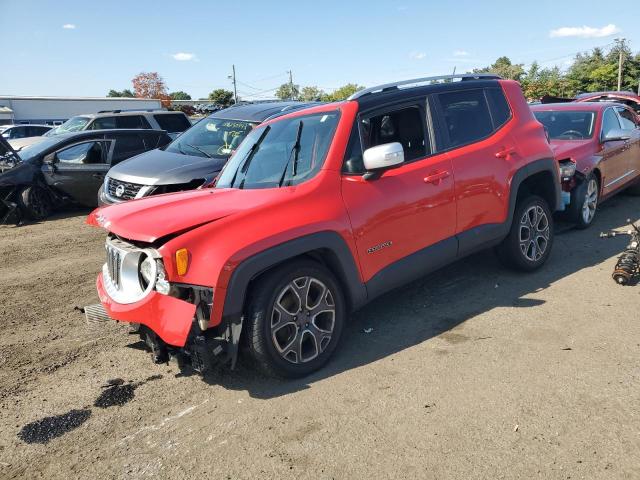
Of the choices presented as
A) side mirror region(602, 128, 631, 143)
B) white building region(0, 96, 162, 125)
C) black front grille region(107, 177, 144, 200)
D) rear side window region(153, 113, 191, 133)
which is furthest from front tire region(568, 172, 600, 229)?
white building region(0, 96, 162, 125)

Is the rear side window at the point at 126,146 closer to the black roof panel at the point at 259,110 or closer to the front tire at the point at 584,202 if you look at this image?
the black roof panel at the point at 259,110

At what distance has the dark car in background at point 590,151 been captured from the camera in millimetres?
6820

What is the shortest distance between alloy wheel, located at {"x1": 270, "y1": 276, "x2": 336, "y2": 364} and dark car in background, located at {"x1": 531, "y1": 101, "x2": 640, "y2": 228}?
14.8ft

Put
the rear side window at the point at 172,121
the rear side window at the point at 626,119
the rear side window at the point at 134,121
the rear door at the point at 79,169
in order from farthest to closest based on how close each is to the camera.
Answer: the rear side window at the point at 172,121, the rear side window at the point at 134,121, the rear door at the point at 79,169, the rear side window at the point at 626,119

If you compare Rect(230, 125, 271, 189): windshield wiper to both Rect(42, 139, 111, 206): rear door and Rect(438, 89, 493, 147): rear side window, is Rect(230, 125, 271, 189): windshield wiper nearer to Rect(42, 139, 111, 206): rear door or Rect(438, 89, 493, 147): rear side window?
Rect(438, 89, 493, 147): rear side window

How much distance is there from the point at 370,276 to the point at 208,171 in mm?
4027

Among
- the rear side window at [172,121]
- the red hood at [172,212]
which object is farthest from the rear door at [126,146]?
the red hood at [172,212]

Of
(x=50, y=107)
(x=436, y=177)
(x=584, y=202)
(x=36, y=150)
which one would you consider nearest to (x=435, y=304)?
(x=436, y=177)

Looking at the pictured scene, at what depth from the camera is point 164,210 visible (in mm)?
3637

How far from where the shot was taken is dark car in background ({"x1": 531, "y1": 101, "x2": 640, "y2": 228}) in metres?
6.82

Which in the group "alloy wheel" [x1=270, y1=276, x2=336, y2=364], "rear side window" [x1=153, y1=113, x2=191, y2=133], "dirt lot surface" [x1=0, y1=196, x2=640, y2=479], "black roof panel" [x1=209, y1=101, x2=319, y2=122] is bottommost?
"dirt lot surface" [x1=0, y1=196, x2=640, y2=479]

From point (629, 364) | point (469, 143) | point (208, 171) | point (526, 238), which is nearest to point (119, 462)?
point (629, 364)

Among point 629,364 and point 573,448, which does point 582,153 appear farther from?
point 573,448

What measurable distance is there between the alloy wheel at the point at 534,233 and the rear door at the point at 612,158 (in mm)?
2623
